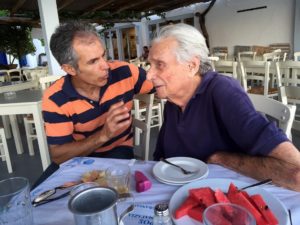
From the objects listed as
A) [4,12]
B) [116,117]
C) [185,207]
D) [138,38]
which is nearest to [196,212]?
[185,207]

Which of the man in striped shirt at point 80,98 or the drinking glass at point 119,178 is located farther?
the man in striped shirt at point 80,98

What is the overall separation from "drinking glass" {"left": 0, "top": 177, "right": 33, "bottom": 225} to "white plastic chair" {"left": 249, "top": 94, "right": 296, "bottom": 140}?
111 centimetres

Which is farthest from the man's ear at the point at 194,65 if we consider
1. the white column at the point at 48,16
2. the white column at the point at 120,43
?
the white column at the point at 120,43

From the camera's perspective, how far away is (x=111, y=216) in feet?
1.83

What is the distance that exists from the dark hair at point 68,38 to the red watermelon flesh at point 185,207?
1.11 metres

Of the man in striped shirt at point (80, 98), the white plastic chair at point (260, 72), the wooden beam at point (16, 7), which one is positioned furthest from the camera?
the wooden beam at point (16, 7)

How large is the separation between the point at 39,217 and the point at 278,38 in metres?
9.60

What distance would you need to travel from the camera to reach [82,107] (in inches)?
62.6

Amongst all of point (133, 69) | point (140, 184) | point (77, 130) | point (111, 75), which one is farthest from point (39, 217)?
point (133, 69)

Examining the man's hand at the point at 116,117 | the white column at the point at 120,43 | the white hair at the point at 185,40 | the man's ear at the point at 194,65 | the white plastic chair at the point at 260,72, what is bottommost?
the white plastic chair at the point at 260,72

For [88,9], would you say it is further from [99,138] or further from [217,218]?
[217,218]

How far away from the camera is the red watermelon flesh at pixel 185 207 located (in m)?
0.74

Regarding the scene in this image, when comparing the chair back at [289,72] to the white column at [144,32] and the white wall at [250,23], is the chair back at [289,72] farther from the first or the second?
the white column at [144,32]

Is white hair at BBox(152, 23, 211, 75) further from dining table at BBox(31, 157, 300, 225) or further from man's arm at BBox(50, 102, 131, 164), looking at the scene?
dining table at BBox(31, 157, 300, 225)
